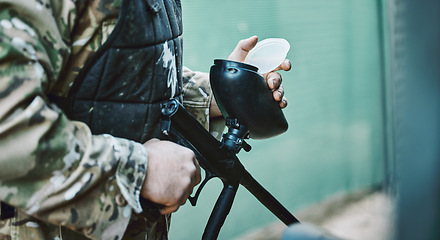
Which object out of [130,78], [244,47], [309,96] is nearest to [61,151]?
[130,78]

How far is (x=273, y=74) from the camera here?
140 cm

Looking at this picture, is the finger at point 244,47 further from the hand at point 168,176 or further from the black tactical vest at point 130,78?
the hand at point 168,176

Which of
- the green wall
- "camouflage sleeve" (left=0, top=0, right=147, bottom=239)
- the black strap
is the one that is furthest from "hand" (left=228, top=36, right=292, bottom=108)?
the green wall

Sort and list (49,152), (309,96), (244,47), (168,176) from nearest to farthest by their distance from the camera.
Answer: (49,152), (168,176), (244,47), (309,96)

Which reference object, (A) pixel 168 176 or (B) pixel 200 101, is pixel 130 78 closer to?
(A) pixel 168 176

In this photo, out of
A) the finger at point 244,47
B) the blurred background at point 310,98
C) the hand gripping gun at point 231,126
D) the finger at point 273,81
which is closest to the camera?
the hand gripping gun at point 231,126

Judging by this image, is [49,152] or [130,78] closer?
[49,152]

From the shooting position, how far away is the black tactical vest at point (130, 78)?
1.02m

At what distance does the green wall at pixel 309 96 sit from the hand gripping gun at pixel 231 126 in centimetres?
131

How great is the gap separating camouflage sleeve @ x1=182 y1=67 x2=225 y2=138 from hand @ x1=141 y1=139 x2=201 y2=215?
55cm

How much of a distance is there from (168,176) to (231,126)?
0.39 m

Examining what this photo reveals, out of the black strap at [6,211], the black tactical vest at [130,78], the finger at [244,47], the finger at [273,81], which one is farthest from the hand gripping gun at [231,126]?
the black strap at [6,211]

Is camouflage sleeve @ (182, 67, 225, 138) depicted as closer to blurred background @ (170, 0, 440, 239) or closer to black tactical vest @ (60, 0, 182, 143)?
black tactical vest @ (60, 0, 182, 143)

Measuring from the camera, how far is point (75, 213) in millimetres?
920
